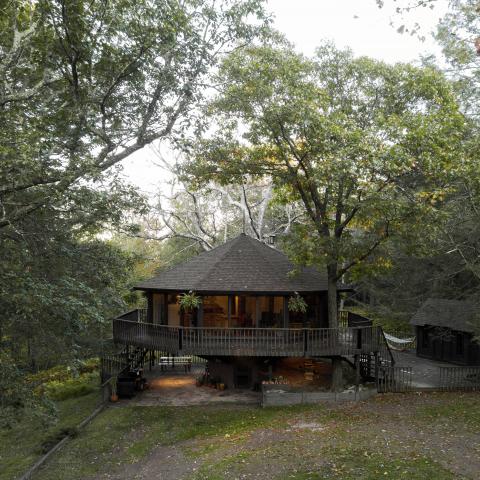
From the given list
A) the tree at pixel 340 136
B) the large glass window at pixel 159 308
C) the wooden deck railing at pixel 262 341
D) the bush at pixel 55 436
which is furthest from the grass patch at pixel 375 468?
the large glass window at pixel 159 308

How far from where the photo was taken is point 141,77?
37.9ft

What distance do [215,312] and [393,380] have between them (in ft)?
28.1

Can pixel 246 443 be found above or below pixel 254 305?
below

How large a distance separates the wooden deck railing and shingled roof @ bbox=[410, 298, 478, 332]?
19.8 feet

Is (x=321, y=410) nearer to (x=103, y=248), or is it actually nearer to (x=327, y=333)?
(x=327, y=333)

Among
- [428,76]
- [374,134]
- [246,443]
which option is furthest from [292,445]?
[428,76]

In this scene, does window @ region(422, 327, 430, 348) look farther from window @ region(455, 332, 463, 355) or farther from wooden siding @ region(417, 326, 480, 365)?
window @ region(455, 332, 463, 355)

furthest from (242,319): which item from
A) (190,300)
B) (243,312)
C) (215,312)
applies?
(190,300)

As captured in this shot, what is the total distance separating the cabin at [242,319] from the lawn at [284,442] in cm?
234

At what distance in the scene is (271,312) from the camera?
19797mm

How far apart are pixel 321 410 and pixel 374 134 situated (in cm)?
1012

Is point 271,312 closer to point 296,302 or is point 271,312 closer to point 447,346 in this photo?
point 296,302

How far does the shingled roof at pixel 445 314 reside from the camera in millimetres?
21667

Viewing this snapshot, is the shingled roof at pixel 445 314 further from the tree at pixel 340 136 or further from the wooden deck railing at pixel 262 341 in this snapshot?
the tree at pixel 340 136
